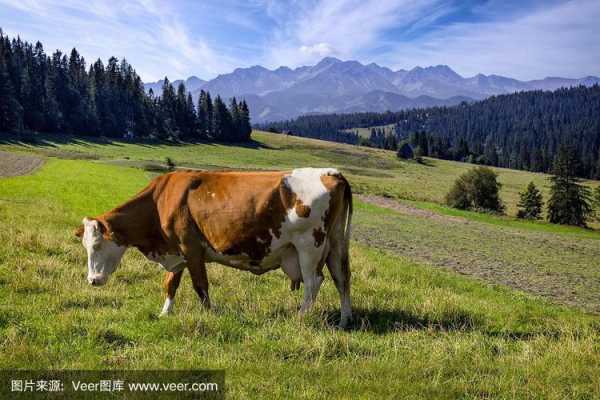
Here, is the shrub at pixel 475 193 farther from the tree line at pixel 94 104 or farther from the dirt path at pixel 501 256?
the tree line at pixel 94 104

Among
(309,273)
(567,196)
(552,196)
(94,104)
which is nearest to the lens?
(309,273)

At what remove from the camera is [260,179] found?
7953mm

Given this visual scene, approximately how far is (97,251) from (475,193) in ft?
194

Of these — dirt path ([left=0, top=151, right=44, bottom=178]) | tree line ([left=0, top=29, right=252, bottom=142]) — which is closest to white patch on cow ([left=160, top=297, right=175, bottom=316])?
dirt path ([left=0, top=151, right=44, bottom=178])

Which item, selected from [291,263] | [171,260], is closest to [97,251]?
[171,260]

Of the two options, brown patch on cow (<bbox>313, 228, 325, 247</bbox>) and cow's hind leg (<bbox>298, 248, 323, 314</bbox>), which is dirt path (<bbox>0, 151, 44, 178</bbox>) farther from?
brown patch on cow (<bbox>313, 228, 325, 247</bbox>)

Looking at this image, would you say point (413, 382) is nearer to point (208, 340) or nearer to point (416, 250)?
point (208, 340)

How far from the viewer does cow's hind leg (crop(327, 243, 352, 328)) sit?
7891mm

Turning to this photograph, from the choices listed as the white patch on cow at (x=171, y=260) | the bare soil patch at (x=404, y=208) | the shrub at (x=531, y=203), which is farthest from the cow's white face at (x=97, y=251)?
the shrub at (x=531, y=203)

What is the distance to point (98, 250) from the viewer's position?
26.9 ft

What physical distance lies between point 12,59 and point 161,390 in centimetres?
11376

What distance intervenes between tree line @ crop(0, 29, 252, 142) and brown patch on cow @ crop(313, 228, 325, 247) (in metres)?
93.4

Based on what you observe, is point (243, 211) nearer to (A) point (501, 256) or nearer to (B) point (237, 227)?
(B) point (237, 227)

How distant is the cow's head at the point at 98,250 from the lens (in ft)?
26.6
